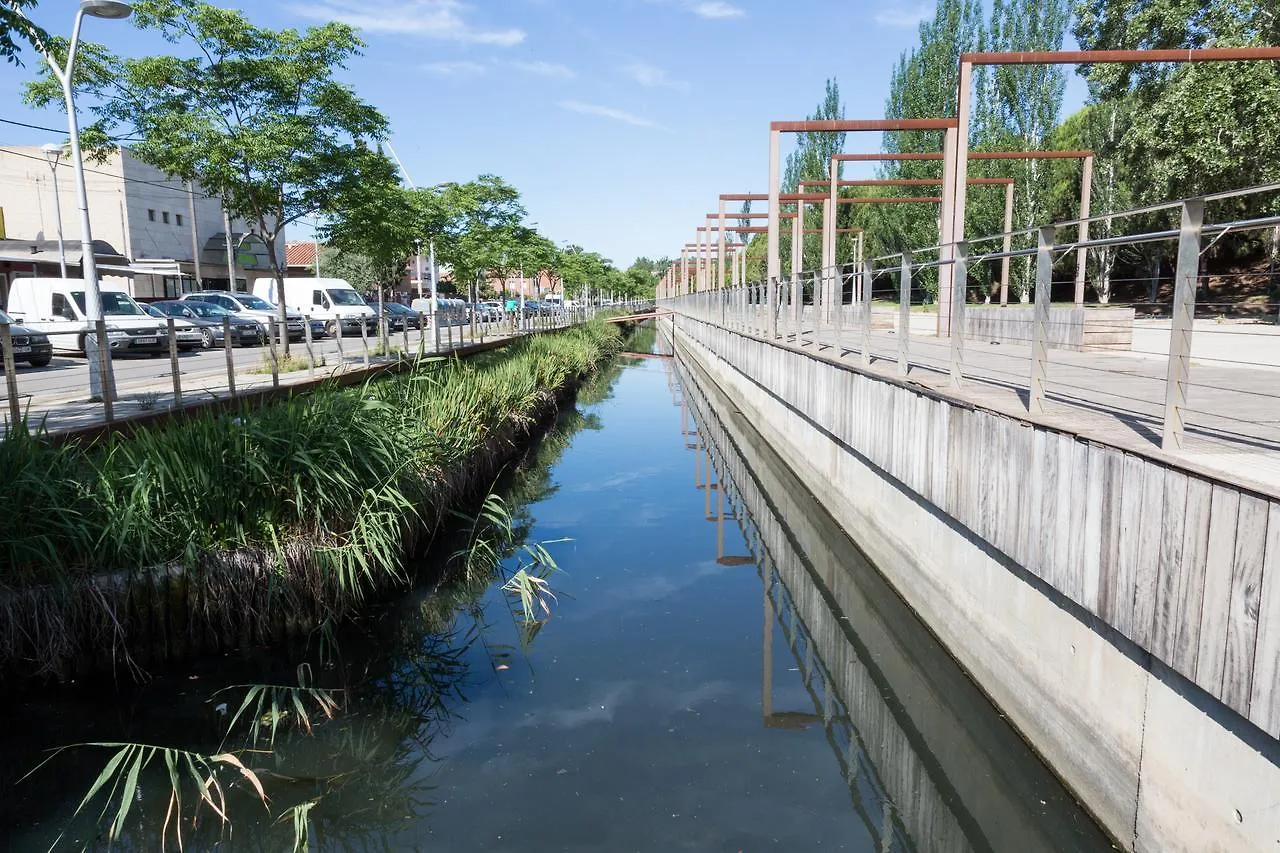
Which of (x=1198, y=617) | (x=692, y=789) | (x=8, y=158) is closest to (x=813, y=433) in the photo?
(x=692, y=789)

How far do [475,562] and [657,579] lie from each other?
183 cm

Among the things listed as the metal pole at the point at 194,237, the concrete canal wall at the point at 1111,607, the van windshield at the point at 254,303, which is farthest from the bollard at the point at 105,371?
the metal pole at the point at 194,237

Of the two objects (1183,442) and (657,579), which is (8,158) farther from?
(1183,442)

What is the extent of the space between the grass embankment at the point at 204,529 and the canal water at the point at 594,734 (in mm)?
332

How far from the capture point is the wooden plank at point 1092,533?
3992 millimetres

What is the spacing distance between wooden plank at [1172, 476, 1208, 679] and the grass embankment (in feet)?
16.9

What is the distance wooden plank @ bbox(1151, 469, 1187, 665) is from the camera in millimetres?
3408

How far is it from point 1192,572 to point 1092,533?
0.71 metres

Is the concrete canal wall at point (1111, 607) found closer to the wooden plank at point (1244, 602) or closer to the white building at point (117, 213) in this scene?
the wooden plank at point (1244, 602)

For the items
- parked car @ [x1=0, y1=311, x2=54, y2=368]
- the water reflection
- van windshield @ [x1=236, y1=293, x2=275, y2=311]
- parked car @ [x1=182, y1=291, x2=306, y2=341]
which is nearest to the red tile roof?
van windshield @ [x1=236, y1=293, x2=275, y2=311]

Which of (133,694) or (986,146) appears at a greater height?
(986,146)

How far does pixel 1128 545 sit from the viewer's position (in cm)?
374

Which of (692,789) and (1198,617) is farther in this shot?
(692,789)

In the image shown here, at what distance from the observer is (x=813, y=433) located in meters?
11.0
